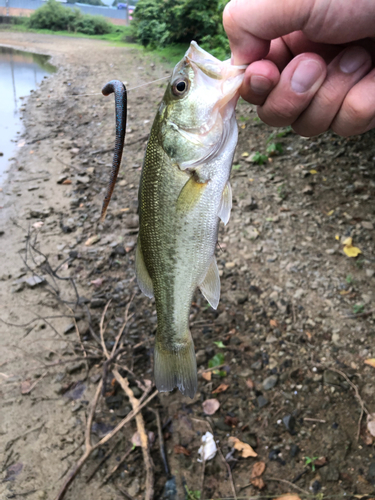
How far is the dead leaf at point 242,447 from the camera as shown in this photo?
2.68 meters

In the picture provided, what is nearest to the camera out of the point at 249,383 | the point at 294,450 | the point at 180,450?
the point at 294,450

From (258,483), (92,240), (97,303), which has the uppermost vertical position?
(258,483)

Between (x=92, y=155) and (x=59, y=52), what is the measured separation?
17.5m

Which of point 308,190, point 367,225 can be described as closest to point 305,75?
point 367,225

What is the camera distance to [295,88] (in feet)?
5.90

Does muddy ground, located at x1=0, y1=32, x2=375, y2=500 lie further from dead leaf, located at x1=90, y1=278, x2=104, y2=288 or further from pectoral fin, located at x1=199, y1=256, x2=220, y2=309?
pectoral fin, located at x1=199, y1=256, x2=220, y2=309

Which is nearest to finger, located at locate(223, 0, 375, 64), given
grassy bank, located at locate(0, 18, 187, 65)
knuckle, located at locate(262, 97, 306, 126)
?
knuckle, located at locate(262, 97, 306, 126)

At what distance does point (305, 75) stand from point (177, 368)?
1.50 m

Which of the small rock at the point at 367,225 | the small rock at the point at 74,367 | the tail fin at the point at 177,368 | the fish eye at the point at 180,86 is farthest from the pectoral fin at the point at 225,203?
the small rock at the point at 367,225

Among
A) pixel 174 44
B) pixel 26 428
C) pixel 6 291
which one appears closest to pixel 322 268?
pixel 26 428

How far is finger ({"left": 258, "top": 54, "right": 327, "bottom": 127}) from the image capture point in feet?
5.75

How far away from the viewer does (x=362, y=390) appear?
2.91 meters

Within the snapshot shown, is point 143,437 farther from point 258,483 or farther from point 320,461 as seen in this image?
point 320,461

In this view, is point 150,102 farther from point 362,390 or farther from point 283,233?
point 362,390
